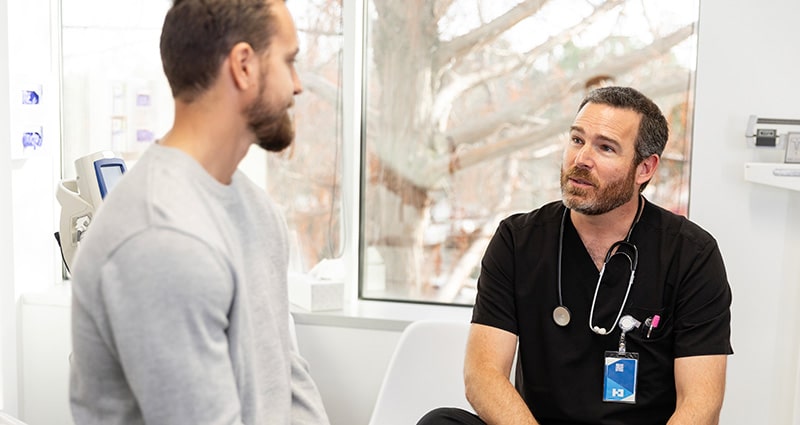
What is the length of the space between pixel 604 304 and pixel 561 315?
10cm

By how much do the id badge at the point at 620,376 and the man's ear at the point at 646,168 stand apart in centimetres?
42

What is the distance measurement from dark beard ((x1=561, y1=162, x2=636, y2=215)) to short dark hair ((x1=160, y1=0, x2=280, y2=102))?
107cm

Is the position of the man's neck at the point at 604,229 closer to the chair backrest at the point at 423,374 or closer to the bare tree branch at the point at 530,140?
the chair backrest at the point at 423,374

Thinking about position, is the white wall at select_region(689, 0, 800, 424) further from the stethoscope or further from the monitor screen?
the monitor screen

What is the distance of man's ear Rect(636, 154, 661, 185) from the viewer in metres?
2.21

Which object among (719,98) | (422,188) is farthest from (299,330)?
(719,98)

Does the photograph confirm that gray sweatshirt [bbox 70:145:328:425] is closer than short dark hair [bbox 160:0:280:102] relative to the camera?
Yes

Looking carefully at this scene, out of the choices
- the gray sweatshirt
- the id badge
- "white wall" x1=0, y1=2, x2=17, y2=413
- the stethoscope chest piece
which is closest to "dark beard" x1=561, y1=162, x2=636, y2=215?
the stethoscope chest piece

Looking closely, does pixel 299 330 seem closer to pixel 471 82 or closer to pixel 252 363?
pixel 471 82

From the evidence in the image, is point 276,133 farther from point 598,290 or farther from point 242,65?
point 598,290

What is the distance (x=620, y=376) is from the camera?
82.5 inches

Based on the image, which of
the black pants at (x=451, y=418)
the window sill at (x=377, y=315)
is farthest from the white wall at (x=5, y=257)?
the black pants at (x=451, y=418)

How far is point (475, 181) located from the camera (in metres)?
2.87

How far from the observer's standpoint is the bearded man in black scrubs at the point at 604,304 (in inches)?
82.0
